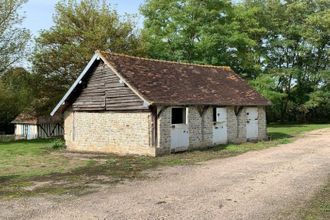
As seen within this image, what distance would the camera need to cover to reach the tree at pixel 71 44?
35844 mm

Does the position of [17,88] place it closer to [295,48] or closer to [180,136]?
[180,136]

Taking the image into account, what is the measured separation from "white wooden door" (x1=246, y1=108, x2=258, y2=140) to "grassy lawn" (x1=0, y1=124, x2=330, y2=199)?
266 centimetres

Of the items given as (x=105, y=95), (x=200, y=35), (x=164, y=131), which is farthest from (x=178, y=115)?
(x=200, y=35)

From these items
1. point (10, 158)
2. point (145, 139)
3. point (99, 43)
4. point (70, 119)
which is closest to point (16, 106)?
point (99, 43)

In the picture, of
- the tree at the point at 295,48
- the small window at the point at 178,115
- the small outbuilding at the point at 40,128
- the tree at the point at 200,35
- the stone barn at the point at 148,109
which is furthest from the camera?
the tree at the point at 295,48

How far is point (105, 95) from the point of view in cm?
2361

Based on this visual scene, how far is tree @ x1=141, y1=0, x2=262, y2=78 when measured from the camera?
44219 mm

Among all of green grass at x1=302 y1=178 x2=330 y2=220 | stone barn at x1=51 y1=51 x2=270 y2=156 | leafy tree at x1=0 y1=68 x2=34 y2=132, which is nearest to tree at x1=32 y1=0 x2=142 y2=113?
leafy tree at x1=0 y1=68 x2=34 y2=132

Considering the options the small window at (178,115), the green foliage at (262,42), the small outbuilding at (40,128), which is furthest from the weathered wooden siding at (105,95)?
the small outbuilding at (40,128)

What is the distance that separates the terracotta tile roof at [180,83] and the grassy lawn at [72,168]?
9.40 ft

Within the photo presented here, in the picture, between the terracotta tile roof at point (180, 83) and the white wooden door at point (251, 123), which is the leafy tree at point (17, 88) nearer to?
the terracotta tile roof at point (180, 83)

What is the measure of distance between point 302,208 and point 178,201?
290 cm

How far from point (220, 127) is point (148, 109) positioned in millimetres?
5772

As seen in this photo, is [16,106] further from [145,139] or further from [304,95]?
Result: [304,95]
